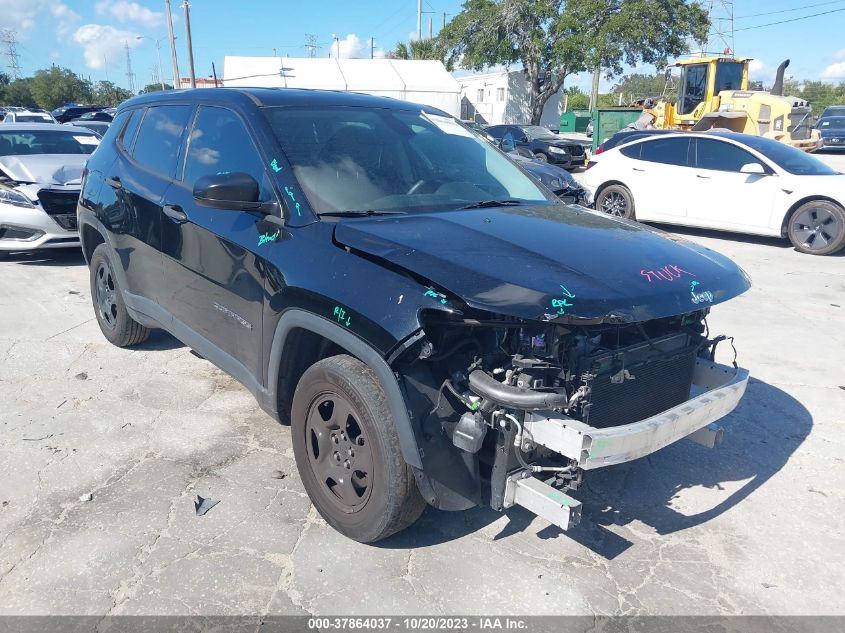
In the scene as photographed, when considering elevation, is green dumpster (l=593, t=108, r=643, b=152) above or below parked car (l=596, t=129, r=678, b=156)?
above

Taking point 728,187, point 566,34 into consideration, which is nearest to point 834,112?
point 566,34

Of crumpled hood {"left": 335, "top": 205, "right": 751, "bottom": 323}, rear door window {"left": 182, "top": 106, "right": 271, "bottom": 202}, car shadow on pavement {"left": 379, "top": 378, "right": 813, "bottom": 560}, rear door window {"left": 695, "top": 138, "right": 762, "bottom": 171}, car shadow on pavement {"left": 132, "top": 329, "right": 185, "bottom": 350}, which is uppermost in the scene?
rear door window {"left": 182, "top": 106, "right": 271, "bottom": 202}

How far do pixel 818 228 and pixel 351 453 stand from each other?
885 cm

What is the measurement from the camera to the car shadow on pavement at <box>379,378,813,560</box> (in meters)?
3.13

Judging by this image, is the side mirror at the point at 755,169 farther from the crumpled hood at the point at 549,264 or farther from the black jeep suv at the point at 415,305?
the crumpled hood at the point at 549,264

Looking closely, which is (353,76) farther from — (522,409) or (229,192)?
(522,409)

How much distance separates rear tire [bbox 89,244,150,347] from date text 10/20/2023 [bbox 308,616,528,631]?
10.6 ft

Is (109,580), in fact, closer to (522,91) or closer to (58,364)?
(58,364)

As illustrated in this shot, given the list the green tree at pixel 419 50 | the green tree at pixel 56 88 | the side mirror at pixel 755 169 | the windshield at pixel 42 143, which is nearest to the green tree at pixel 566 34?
the green tree at pixel 419 50

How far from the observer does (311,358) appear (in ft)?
10.1

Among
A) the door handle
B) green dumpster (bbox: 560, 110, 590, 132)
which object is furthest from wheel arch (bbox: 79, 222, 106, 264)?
green dumpster (bbox: 560, 110, 590, 132)

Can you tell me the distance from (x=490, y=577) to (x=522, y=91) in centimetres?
4519

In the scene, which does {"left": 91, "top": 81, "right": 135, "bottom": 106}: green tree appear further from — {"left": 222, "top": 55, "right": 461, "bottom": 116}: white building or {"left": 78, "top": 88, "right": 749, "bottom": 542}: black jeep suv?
{"left": 78, "top": 88, "right": 749, "bottom": 542}: black jeep suv

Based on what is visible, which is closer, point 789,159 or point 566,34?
point 789,159
